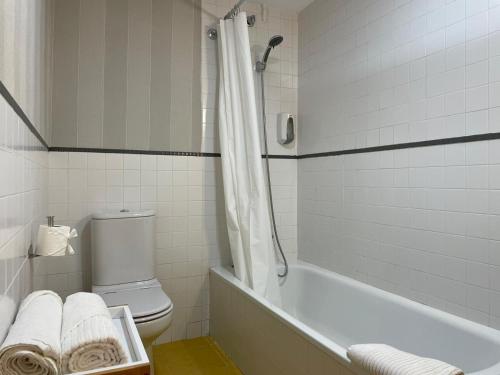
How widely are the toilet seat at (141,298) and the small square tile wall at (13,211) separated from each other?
715mm

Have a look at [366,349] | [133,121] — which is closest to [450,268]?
[366,349]

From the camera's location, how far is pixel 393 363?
1000 millimetres

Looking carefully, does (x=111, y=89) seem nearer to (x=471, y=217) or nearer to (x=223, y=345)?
(x=223, y=345)

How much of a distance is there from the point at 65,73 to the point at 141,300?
1.43 meters

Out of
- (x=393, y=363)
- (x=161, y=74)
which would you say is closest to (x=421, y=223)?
(x=393, y=363)

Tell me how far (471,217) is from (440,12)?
100 cm

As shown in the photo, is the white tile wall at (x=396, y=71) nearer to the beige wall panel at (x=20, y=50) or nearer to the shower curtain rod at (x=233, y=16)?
the shower curtain rod at (x=233, y=16)

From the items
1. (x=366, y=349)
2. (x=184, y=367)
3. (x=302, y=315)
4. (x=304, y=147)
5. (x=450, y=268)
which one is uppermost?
(x=304, y=147)

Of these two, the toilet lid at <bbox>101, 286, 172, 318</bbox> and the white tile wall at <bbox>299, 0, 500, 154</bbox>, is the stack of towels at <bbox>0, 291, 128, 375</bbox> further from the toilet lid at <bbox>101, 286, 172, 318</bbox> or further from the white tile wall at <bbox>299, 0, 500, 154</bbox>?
the white tile wall at <bbox>299, 0, 500, 154</bbox>

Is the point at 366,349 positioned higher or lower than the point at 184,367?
higher

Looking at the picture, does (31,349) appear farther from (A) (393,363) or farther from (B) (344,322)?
(B) (344,322)

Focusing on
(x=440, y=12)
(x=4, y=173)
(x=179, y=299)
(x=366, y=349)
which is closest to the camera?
(x=4, y=173)

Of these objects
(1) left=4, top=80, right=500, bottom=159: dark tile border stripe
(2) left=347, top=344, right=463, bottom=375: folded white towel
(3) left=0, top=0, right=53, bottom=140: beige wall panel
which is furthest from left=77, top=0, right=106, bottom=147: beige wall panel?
(2) left=347, top=344, right=463, bottom=375: folded white towel

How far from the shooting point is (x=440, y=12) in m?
1.72
